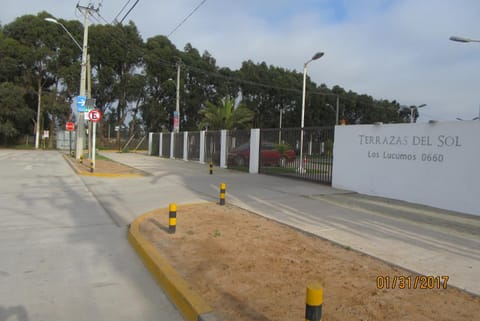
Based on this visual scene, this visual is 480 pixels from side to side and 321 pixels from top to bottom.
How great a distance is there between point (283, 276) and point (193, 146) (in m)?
24.1

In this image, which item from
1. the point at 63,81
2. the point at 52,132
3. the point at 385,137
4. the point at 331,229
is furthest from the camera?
the point at 52,132

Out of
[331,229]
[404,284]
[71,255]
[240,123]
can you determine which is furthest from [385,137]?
[240,123]

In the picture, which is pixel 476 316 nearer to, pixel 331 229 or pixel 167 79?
pixel 331 229

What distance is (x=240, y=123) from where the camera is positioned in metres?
29.2

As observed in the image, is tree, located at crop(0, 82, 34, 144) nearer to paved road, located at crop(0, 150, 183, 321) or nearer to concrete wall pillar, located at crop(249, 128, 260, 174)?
concrete wall pillar, located at crop(249, 128, 260, 174)

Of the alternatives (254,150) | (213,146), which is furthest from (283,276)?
(213,146)

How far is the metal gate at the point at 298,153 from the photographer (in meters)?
14.3

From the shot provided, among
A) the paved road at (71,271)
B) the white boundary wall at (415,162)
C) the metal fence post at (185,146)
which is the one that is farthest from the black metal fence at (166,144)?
the paved road at (71,271)

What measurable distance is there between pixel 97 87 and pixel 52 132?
9.64 meters

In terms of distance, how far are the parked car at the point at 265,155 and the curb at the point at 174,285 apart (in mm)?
11226

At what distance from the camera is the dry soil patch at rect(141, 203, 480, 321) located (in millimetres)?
3682

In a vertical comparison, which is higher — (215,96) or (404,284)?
(215,96)

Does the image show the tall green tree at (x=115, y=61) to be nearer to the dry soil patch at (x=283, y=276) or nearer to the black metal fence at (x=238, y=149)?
the black metal fence at (x=238, y=149)

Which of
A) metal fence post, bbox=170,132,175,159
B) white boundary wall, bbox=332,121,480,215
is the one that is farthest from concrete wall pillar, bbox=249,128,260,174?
metal fence post, bbox=170,132,175,159
